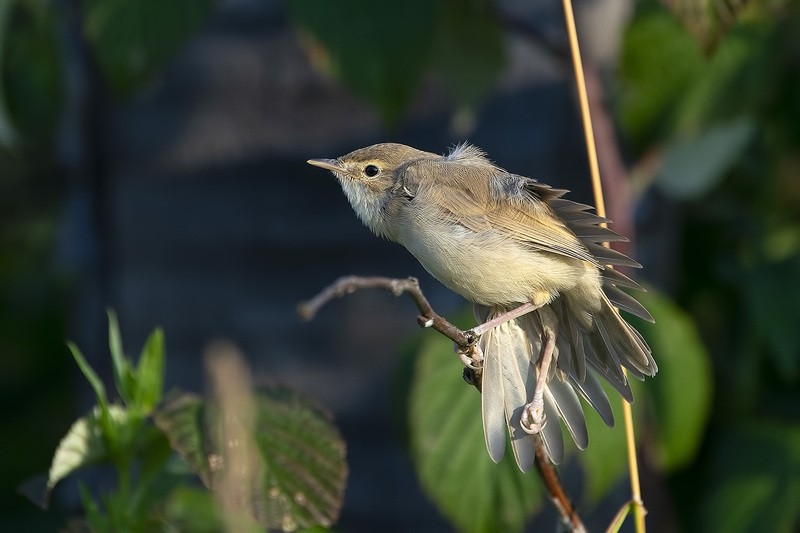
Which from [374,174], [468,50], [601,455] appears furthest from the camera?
[468,50]

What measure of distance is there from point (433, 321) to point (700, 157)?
2076 mm

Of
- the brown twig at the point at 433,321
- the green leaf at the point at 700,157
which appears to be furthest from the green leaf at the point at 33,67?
the brown twig at the point at 433,321

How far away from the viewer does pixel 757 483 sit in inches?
124

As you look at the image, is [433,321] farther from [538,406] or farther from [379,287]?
[538,406]

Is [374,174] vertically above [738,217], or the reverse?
[374,174]

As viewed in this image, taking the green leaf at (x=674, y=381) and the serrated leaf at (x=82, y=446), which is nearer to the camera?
the serrated leaf at (x=82, y=446)

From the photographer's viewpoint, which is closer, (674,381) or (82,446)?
(82,446)

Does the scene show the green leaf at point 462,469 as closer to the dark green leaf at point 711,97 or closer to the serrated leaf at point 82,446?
the serrated leaf at point 82,446

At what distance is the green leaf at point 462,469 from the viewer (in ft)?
7.87

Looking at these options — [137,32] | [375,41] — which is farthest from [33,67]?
[375,41]

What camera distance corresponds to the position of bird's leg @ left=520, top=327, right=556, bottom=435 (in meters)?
1.68

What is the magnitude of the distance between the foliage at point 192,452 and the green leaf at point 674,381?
4.69 ft

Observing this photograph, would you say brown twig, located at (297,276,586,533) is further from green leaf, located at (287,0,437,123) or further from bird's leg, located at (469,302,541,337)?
green leaf, located at (287,0,437,123)

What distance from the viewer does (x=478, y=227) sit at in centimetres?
193
